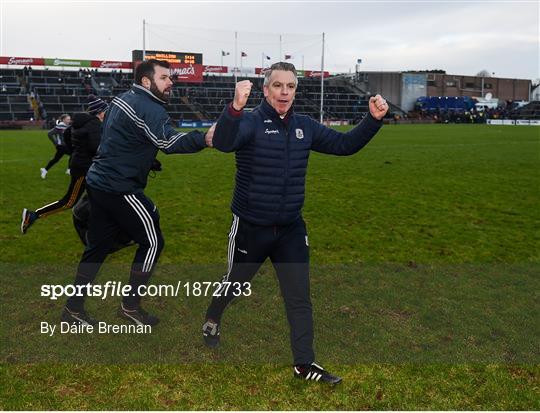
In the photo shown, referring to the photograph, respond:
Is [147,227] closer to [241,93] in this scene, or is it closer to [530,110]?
[241,93]

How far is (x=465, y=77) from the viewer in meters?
93.6

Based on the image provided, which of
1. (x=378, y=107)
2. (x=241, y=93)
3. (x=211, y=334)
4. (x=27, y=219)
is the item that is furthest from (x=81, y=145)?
(x=378, y=107)

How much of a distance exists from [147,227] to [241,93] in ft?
5.67

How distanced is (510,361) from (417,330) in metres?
Answer: 0.81

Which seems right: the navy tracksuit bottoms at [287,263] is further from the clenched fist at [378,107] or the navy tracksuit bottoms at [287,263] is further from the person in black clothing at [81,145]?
the person in black clothing at [81,145]

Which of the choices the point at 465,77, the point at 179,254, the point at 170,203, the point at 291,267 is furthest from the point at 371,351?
the point at 465,77

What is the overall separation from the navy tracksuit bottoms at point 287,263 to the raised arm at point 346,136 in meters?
0.61

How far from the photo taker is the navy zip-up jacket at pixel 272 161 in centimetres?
381

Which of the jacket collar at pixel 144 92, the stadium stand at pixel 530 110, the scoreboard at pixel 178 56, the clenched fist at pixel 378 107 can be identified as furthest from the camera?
the stadium stand at pixel 530 110

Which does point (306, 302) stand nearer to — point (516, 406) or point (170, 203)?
point (516, 406)

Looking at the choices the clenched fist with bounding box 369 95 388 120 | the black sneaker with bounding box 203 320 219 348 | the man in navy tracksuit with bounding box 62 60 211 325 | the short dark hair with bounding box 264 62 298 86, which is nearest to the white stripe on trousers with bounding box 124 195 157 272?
the man in navy tracksuit with bounding box 62 60 211 325

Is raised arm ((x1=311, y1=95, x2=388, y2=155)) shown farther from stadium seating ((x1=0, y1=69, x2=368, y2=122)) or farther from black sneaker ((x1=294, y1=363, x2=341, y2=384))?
stadium seating ((x1=0, y1=69, x2=368, y2=122))

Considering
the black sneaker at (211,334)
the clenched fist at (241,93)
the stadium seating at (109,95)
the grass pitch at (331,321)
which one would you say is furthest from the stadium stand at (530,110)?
the clenched fist at (241,93)

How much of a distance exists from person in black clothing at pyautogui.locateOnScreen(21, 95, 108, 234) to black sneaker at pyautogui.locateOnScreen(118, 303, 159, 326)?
97.1 inches
